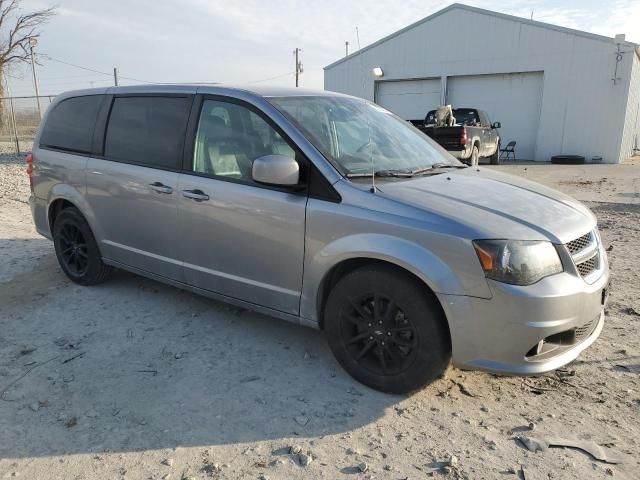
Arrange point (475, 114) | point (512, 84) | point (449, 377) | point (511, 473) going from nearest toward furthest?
point (511, 473) < point (449, 377) < point (475, 114) < point (512, 84)

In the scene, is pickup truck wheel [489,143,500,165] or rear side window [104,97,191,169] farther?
pickup truck wheel [489,143,500,165]

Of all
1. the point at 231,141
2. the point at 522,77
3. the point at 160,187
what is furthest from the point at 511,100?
the point at 160,187

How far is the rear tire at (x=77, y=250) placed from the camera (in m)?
4.77

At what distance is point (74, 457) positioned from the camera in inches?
101

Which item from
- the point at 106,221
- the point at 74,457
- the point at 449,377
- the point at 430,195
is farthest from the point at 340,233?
the point at 106,221

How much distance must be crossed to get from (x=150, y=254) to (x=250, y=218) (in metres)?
1.22

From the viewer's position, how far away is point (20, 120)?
2006 cm

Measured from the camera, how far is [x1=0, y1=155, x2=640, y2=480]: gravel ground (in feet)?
8.26

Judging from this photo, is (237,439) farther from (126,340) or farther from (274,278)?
(126,340)

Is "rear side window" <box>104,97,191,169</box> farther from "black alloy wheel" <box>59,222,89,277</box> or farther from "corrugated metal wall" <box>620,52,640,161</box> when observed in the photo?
"corrugated metal wall" <box>620,52,640,161</box>

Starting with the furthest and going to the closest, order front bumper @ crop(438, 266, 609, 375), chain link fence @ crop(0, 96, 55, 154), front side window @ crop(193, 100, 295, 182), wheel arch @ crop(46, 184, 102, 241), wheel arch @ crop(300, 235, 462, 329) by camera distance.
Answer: chain link fence @ crop(0, 96, 55, 154) → wheel arch @ crop(46, 184, 102, 241) → front side window @ crop(193, 100, 295, 182) → wheel arch @ crop(300, 235, 462, 329) → front bumper @ crop(438, 266, 609, 375)

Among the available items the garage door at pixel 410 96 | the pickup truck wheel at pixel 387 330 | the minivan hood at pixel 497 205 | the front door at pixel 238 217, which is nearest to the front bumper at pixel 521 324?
the pickup truck wheel at pixel 387 330

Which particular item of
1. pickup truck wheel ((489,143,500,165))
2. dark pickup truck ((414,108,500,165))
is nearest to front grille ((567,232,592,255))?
dark pickup truck ((414,108,500,165))

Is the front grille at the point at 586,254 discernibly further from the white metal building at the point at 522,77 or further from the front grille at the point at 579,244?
the white metal building at the point at 522,77
